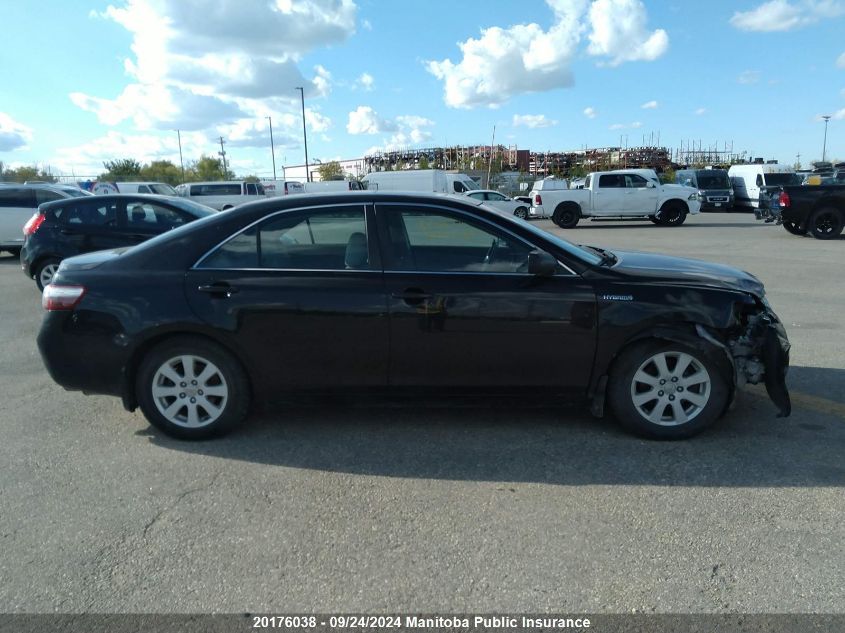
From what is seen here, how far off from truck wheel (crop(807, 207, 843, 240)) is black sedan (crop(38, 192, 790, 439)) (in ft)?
49.7

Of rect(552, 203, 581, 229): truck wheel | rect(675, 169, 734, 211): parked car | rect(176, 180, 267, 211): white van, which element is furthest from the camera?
rect(675, 169, 734, 211): parked car

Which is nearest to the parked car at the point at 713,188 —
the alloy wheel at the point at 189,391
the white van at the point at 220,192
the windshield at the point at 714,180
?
the windshield at the point at 714,180

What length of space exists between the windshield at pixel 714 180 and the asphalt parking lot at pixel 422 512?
30.5 m

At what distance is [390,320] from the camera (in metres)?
4.13

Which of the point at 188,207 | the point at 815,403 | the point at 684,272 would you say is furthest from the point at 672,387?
the point at 188,207

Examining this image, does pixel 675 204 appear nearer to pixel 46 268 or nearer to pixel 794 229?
pixel 794 229

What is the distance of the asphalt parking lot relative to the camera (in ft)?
9.07

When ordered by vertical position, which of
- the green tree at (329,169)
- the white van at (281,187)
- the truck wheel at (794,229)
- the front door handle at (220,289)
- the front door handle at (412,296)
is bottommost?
the truck wheel at (794,229)

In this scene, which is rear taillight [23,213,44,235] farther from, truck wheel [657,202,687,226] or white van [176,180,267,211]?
truck wheel [657,202,687,226]

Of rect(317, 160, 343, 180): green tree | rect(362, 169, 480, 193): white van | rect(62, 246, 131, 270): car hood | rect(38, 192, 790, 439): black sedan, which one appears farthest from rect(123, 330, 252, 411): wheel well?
rect(317, 160, 343, 180): green tree

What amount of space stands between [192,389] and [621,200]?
73.0 ft

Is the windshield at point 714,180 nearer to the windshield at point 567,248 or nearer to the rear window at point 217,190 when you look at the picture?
the rear window at point 217,190

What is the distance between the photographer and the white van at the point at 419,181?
31.5m

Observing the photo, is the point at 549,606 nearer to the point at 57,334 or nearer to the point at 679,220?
the point at 57,334
